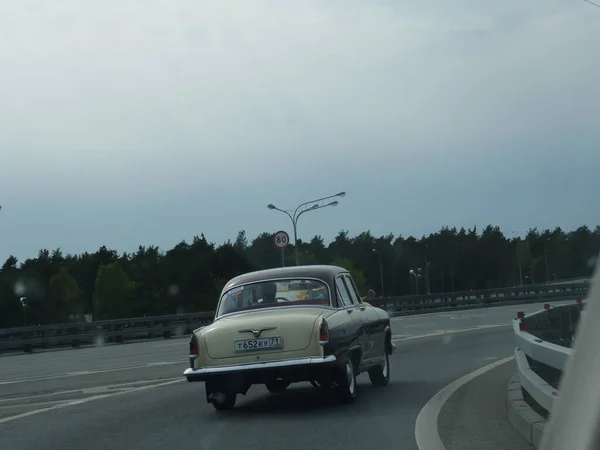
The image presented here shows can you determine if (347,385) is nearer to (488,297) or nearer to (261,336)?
(261,336)

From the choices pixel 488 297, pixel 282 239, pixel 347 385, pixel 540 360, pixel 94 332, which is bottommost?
pixel 347 385

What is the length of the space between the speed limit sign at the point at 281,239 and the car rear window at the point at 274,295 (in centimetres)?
2697

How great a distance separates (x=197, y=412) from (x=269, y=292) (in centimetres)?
162

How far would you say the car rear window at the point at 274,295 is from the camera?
37.6 feet

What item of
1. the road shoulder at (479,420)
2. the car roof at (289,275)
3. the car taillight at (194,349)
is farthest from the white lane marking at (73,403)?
the road shoulder at (479,420)

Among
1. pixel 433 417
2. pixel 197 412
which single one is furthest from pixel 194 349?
pixel 433 417

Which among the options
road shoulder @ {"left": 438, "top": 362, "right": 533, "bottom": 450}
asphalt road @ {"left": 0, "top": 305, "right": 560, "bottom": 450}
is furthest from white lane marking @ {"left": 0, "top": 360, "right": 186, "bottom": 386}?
road shoulder @ {"left": 438, "top": 362, "right": 533, "bottom": 450}

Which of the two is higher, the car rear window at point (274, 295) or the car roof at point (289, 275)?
the car roof at point (289, 275)

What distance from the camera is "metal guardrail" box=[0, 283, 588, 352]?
1347 inches

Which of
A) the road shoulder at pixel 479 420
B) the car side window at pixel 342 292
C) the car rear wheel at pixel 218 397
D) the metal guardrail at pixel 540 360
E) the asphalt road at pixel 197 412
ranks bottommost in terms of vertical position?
the road shoulder at pixel 479 420

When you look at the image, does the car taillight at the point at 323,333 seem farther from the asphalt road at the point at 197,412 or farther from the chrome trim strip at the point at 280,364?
the asphalt road at the point at 197,412

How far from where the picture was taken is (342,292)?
1203cm

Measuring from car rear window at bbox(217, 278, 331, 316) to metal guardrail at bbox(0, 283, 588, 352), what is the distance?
23.0 m

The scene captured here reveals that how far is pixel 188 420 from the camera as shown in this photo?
33.1ft
